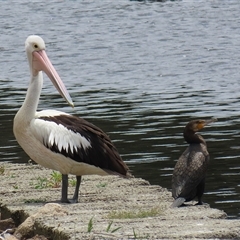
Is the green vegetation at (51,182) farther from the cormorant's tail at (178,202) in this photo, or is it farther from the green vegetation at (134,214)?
the green vegetation at (134,214)

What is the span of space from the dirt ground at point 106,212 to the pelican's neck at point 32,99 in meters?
0.73

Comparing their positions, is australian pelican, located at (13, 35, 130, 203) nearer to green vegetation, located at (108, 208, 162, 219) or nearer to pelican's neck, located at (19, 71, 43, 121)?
pelican's neck, located at (19, 71, 43, 121)

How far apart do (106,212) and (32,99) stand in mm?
1559

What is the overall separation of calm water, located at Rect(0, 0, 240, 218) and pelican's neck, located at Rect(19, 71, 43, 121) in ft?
7.20

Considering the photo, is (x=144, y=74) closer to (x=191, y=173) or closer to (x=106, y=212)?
(x=191, y=173)

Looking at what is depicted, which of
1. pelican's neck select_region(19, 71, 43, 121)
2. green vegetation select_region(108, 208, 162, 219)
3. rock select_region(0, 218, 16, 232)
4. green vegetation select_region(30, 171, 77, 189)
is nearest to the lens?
green vegetation select_region(108, 208, 162, 219)

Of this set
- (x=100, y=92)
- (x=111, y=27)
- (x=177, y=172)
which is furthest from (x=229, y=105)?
(x=111, y=27)

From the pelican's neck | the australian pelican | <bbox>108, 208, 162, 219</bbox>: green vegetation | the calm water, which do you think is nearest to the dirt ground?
<bbox>108, 208, 162, 219</bbox>: green vegetation

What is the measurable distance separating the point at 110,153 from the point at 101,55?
16.9m

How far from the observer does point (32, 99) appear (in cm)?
898

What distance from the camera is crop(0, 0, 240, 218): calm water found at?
42.8 ft

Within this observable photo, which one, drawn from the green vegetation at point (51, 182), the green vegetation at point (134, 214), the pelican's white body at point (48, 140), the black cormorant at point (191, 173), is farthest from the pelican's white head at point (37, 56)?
the green vegetation at point (134, 214)

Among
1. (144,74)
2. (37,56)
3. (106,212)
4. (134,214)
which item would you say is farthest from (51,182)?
(144,74)

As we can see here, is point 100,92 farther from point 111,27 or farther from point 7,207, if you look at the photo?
point 111,27
